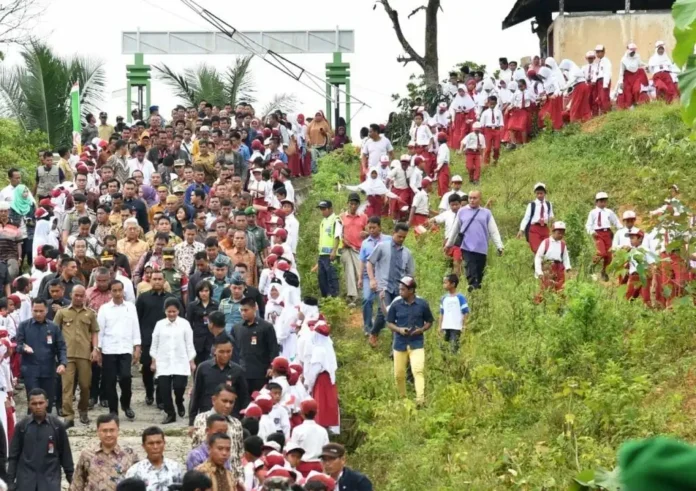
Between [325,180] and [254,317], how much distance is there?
48.4ft

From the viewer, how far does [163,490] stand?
9.61m

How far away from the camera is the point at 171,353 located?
15023mm

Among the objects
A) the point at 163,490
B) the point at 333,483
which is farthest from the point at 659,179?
the point at 163,490

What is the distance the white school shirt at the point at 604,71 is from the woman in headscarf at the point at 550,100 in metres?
0.87

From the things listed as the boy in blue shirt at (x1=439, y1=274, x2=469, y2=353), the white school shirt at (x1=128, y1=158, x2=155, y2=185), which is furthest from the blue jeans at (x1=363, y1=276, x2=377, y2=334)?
the white school shirt at (x1=128, y1=158, x2=155, y2=185)

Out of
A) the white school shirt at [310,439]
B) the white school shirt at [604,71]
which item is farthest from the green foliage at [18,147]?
the white school shirt at [310,439]

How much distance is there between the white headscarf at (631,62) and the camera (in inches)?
1150

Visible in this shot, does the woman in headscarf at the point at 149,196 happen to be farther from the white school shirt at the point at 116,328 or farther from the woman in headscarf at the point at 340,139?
the woman in headscarf at the point at 340,139

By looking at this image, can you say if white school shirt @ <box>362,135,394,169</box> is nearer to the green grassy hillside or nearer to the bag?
the green grassy hillside

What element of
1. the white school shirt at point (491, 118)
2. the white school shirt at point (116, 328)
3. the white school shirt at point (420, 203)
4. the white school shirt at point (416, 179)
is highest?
the white school shirt at point (491, 118)

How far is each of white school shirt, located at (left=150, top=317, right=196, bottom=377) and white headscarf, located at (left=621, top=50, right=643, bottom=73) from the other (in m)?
16.2

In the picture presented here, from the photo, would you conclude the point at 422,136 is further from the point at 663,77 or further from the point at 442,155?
the point at 663,77

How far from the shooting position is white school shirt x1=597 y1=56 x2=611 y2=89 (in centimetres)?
2924

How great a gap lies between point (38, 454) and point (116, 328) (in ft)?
12.5
